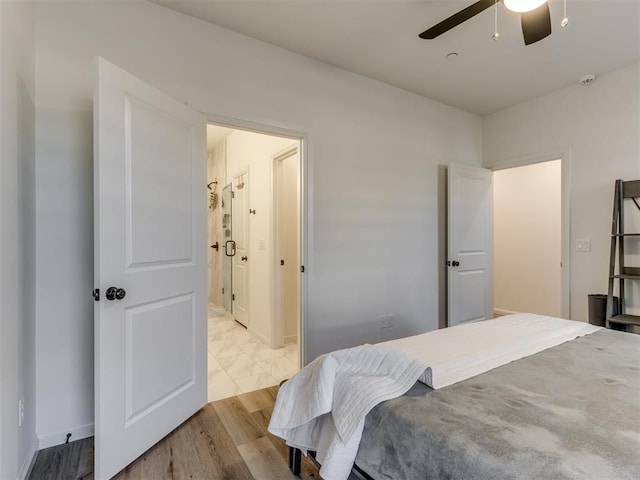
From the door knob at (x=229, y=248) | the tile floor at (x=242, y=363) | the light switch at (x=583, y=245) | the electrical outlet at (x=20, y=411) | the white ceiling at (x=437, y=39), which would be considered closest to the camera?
the electrical outlet at (x=20, y=411)

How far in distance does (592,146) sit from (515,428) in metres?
3.17

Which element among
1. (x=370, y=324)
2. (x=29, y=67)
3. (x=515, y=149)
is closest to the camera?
(x=29, y=67)

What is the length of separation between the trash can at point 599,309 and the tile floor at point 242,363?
2.61m

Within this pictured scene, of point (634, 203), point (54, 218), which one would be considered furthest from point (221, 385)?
point (634, 203)

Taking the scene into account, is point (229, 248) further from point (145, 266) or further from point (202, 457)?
point (202, 457)

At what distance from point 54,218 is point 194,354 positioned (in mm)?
1120

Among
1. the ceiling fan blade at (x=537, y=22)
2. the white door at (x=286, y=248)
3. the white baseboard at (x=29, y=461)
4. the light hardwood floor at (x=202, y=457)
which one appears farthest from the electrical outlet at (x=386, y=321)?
the white baseboard at (x=29, y=461)

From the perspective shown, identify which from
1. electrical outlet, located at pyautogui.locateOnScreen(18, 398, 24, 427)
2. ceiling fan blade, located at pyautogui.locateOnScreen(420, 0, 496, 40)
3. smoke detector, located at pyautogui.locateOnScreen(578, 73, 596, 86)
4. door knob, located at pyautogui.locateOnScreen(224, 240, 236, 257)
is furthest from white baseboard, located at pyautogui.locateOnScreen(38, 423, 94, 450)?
smoke detector, located at pyautogui.locateOnScreen(578, 73, 596, 86)

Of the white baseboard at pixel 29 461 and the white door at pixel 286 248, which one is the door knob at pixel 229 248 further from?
the white baseboard at pixel 29 461

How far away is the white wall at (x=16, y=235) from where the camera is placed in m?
1.32

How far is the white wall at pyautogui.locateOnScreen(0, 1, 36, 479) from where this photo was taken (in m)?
1.32

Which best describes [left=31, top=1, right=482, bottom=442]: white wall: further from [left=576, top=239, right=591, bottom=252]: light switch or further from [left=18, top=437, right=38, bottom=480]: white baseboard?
[left=576, top=239, right=591, bottom=252]: light switch

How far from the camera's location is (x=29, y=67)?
1.69 m

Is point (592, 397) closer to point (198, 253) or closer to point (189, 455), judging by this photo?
point (189, 455)
